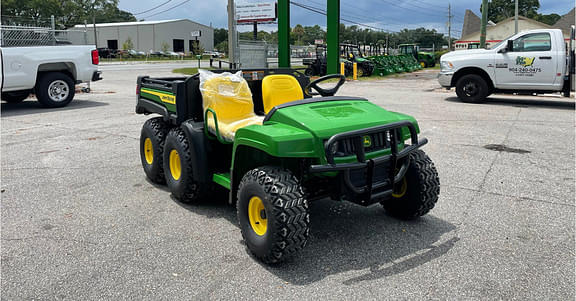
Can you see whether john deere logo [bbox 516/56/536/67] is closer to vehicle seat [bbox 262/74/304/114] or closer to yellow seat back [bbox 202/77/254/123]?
vehicle seat [bbox 262/74/304/114]

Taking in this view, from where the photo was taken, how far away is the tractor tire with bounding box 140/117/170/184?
5.37m

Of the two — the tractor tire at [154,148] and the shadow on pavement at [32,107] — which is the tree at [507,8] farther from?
the tractor tire at [154,148]

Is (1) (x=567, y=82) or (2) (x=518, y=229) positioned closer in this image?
(2) (x=518, y=229)

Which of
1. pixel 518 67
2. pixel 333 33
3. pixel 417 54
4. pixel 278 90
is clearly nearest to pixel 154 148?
pixel 278 90

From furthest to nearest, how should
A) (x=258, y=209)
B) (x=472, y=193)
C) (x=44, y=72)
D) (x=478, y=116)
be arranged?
1. (x=44, y=72)
2. (x=478, y=116)
3. (x=472, y=193)
4. (x=258, y=209)

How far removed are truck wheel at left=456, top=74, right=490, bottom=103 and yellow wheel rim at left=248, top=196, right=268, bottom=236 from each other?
10.8 metres

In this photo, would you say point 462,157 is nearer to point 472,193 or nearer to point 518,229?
point 472,193

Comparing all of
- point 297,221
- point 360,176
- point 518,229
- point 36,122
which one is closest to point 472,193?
point 518,229

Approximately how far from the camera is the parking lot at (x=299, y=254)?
3.23 metres

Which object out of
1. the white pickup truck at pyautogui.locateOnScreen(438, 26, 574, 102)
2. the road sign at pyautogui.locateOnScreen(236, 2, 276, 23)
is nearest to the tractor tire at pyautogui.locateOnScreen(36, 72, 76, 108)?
the white pickup truck at pyautogui.locateOnScreen(438, 26, 574, 102)

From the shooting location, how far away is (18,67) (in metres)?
11.1

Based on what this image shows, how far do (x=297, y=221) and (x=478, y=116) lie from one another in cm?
851

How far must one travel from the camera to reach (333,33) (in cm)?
2227

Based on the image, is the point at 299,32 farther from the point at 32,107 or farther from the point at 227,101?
the point at 227,101
